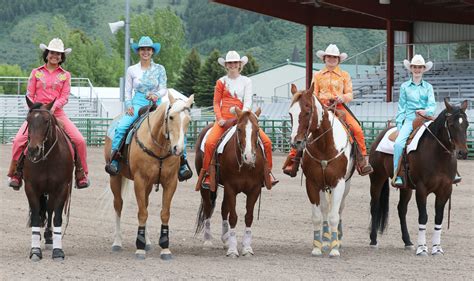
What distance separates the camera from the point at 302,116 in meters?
11.0

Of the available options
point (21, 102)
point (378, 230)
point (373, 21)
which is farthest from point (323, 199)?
point (21, 102)

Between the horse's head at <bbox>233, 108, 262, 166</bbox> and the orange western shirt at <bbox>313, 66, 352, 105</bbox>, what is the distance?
4.59ft

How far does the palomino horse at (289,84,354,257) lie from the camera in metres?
11.4

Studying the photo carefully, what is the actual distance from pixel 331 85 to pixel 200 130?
24.4 meters

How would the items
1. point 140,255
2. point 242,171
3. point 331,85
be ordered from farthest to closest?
point 331,85 < point 242,171 < point 140,255

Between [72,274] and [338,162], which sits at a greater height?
[338,162]

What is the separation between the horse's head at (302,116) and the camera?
1084 centimetres

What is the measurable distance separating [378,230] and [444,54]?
34.9 meters

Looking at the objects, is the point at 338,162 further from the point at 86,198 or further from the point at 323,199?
the point at 86,198

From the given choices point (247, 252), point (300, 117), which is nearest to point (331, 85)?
point (300, 117)

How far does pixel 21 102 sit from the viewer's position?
53.1m

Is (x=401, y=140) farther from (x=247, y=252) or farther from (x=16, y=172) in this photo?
(x=16, y=172)

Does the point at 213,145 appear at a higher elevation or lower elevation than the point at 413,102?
lower

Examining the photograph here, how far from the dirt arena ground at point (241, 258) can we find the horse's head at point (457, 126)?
1295 millimetres
